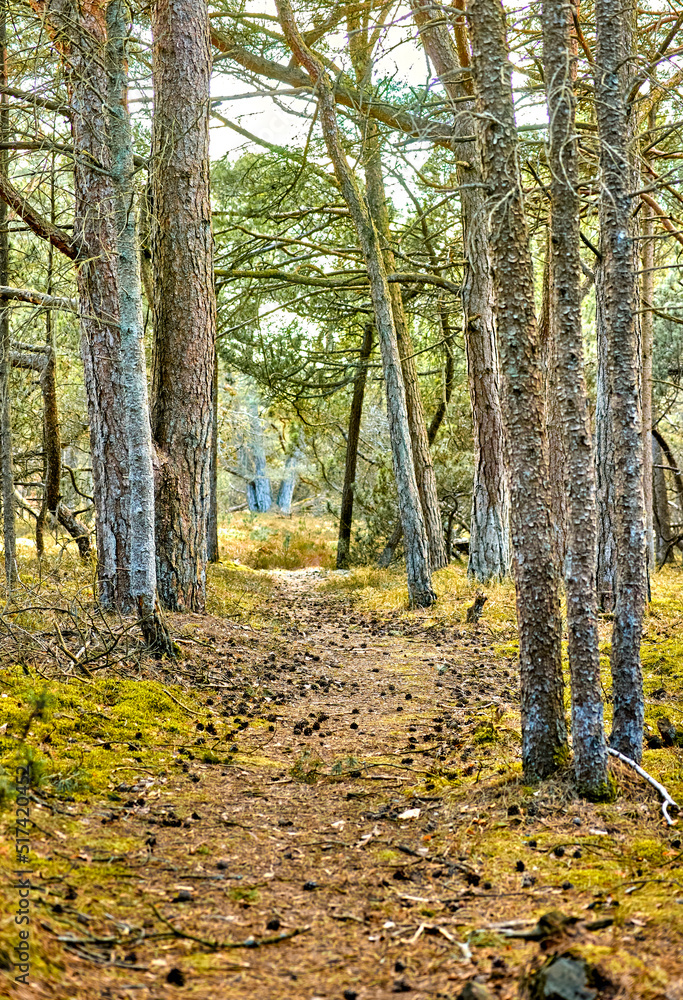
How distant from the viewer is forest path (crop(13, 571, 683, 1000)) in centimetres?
262

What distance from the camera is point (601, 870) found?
10.9 ft

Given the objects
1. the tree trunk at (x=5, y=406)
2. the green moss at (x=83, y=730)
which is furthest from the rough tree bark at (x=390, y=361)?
the green moss at (x=83, y=730)

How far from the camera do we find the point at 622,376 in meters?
4.23

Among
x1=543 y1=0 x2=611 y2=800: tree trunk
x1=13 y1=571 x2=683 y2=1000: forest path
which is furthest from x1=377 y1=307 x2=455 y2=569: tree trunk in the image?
x1=543 y1=0 x2=611 y2=800: tree trunk

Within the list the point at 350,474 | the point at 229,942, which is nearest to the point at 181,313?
the point at 229,942

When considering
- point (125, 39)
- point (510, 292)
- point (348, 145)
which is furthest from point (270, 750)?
point (348, 145)

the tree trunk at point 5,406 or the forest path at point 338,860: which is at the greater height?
the tree trunk at point 5,406

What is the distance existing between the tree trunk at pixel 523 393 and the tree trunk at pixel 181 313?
4878mm

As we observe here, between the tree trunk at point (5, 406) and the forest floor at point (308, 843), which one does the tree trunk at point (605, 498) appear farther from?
the tree trunk at point (5, 406)

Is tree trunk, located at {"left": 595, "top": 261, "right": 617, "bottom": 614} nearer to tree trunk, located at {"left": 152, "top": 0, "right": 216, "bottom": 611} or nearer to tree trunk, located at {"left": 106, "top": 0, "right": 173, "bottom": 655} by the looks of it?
tree trunk, located at {"left": 152, "top": 0, "right": 216, "bottom": 611}

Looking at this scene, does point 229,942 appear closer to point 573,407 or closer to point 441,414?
point 573,407

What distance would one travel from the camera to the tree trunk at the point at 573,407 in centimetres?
397

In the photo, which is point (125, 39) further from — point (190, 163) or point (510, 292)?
point (510, 292)

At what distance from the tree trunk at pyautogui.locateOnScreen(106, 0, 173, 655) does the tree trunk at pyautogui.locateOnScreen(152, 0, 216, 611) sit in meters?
1.76
